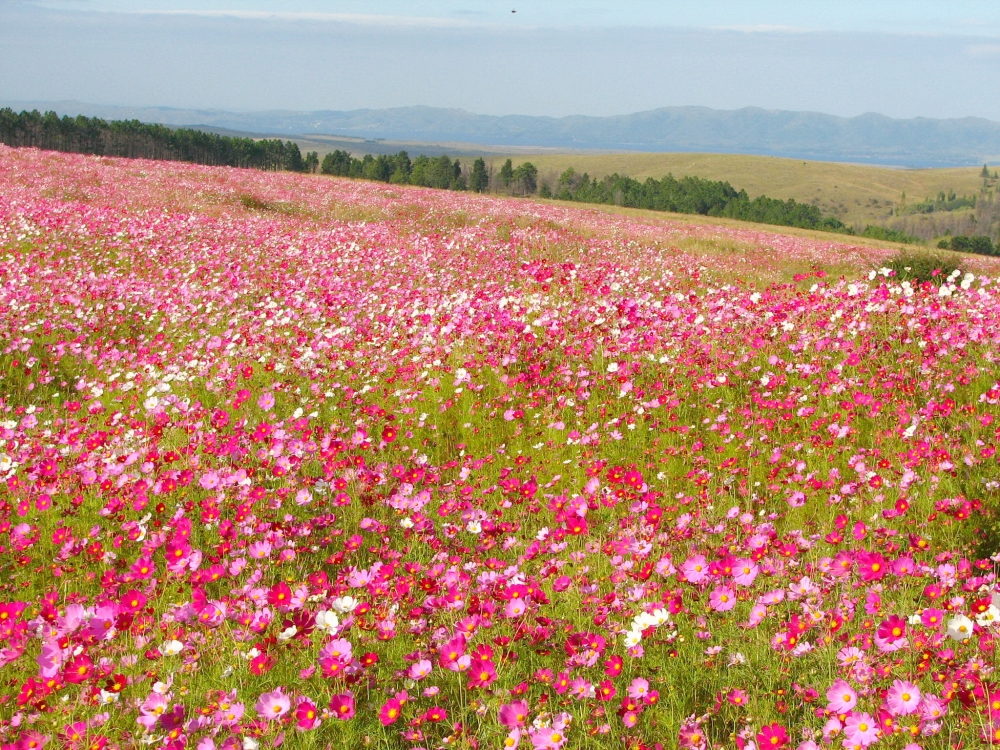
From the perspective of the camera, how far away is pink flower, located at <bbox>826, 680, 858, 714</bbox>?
2504 mm

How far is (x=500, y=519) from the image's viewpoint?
4.67 m

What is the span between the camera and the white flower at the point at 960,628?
2742 mm

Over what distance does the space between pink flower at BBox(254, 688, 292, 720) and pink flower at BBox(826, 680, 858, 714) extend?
189 centimetres

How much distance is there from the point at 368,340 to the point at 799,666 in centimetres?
596

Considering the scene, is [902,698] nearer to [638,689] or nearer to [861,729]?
[861,729]

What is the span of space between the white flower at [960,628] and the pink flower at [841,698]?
514mm

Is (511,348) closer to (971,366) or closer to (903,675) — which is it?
(971,366)

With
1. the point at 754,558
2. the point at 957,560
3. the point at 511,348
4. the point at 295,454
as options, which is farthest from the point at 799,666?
the point at 511,348

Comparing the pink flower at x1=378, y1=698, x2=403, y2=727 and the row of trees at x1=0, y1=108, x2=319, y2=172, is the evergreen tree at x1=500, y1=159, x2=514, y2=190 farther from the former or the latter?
the pink flower at x1=378, y1=698, x2=403, y2=727

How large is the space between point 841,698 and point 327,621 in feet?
6.47

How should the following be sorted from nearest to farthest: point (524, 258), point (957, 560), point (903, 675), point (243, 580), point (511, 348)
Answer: point (903, 675)
point (957, 560)
point (243, 580)
point (511, 348)
point (524, 258)

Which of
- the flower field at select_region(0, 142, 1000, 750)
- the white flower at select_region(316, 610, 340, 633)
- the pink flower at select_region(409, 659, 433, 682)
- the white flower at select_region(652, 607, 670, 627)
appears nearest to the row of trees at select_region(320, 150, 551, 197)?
the flower field at select_region(0, 142, 1000, 750)

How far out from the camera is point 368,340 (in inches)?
319

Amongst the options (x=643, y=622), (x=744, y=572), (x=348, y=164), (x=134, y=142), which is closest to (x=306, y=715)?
(x=643, y=622)
